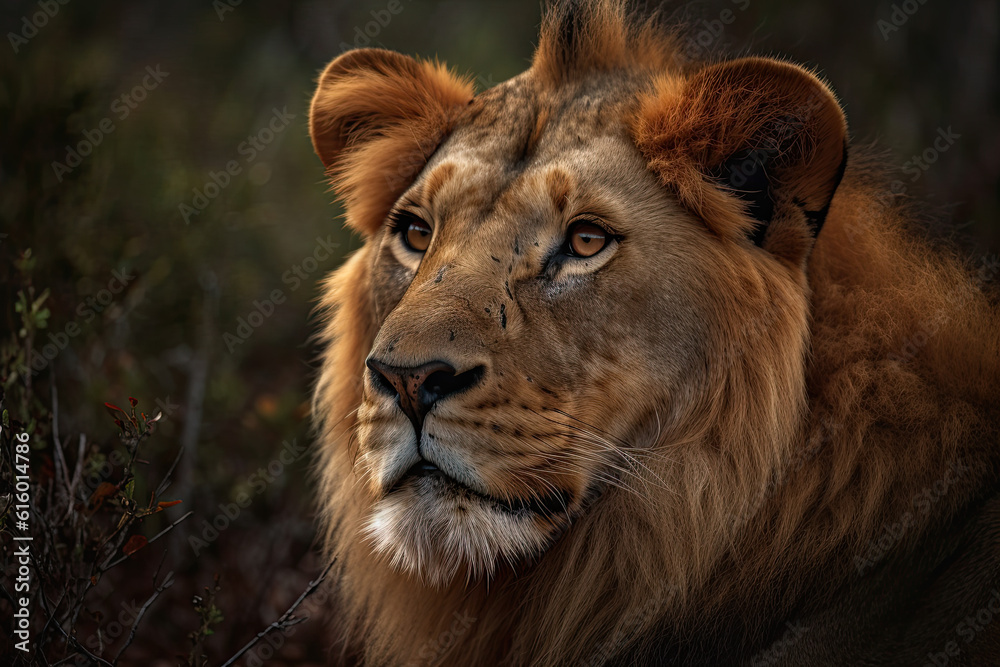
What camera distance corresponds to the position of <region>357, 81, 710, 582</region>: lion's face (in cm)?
231

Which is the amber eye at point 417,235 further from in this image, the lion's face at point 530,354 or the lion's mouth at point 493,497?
the lion's mouth at point 493,497

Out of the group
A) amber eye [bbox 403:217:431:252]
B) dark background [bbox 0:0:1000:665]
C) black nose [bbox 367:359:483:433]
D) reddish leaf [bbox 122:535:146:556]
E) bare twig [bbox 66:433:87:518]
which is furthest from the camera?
dark background [bbox 0:0:1000:665]

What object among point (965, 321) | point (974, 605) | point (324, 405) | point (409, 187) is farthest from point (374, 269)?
point (974, 605)

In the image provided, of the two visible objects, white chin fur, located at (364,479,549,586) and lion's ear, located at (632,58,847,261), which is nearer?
white chin fur, located at (364,479,549,586)

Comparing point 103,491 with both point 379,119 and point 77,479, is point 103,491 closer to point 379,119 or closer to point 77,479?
point 77,479

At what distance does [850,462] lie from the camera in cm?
241

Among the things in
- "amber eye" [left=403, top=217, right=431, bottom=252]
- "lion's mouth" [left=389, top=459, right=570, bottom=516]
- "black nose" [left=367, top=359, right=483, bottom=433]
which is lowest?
"lion's mouth" [left=389, top=459, right=570, bottom=516]

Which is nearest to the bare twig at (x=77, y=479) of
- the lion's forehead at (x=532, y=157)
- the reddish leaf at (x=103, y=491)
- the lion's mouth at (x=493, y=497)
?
the reddish leaf at (x=103, y=491)

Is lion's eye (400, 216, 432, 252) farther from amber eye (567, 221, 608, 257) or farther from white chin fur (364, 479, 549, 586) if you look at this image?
white chin fur (364, 479, 549, 586)

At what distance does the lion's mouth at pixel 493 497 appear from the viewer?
2.32 metres

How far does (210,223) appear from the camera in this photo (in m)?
5.67

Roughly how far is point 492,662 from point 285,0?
9815 mm

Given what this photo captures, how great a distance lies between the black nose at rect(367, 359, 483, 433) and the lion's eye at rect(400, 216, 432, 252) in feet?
2.76

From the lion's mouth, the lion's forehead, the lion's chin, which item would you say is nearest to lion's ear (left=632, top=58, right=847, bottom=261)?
the lion's forehead
